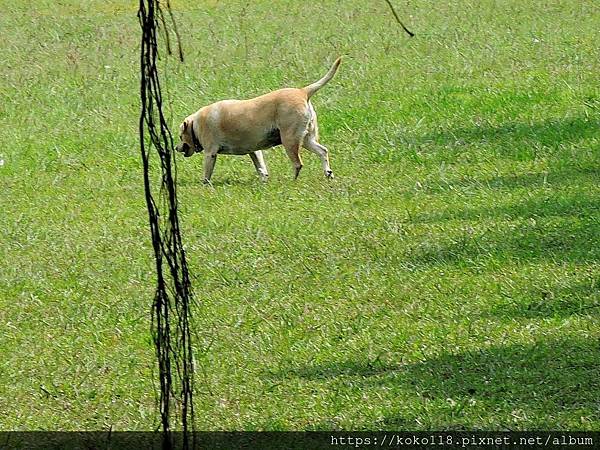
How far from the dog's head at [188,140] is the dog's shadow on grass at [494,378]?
20.5 feet

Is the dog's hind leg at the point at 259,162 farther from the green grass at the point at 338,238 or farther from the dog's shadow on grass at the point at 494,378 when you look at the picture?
the dog's shadow on grass at the point at 494,378

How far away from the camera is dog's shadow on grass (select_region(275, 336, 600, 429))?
5.94 meters

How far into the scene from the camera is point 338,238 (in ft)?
31.3

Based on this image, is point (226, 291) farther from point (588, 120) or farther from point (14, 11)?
point (14, 11)

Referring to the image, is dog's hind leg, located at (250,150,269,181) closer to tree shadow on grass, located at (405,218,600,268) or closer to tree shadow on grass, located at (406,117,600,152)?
tree shadow on grass, located at (406,117,600,152)

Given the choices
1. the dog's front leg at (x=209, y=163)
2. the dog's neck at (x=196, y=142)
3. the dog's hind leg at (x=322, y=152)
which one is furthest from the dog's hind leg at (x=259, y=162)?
the dog's neck at (x=196, y=142)

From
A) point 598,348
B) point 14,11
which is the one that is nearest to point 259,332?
point 598,348

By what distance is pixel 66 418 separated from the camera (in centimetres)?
616

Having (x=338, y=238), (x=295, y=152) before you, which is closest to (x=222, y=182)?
(x=295, y=152)

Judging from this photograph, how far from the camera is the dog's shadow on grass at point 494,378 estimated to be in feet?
19.5

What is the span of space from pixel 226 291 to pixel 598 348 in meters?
2.56

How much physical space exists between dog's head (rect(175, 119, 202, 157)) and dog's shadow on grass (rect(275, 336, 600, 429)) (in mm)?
6235

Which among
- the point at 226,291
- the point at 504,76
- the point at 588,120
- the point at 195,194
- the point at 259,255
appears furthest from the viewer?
the point at 504,76

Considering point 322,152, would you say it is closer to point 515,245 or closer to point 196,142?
point 196,142
